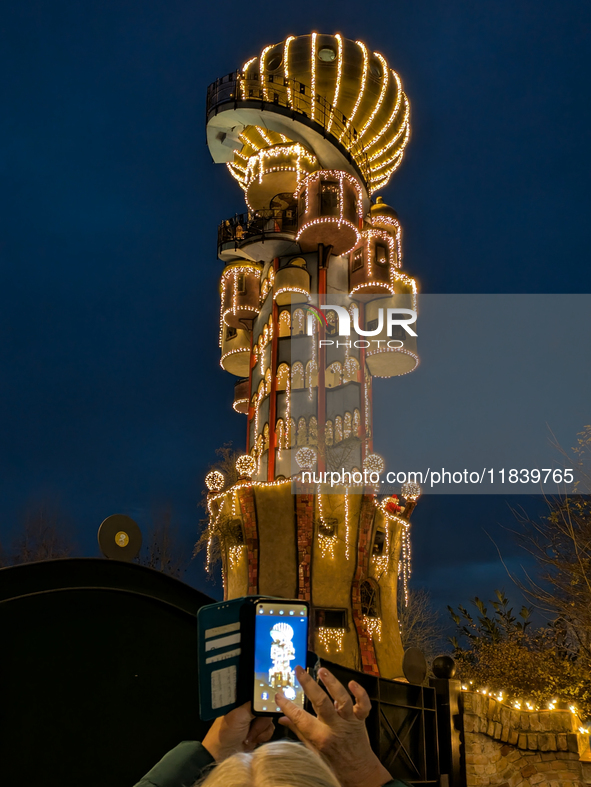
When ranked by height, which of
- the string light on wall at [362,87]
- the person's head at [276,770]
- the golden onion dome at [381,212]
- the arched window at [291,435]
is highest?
the string light on wall at [362,87]

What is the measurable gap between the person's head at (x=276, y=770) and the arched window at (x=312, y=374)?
2380 cm

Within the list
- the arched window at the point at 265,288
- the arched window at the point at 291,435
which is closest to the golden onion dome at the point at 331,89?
the arched window at the point at 265,288

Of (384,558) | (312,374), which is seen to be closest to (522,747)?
(384,558)

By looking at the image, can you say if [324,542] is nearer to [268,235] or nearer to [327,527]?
[327,527]

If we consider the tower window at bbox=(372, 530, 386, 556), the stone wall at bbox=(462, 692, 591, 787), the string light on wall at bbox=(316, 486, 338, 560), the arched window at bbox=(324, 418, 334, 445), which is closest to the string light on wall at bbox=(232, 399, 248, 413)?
the arched window at bbox=(324, 418, 334, 445)

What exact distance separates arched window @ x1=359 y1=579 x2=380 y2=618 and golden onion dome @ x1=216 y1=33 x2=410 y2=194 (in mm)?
18499

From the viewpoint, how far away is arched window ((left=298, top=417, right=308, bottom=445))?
24.6 metres

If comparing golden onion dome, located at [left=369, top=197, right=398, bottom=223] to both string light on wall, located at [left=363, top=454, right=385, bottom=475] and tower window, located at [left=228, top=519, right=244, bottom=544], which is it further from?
tower window, located at [left=228, top=519, right=244, bottom=544]

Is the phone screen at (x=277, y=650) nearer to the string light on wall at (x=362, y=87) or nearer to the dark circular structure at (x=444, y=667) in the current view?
the dark circular structure at (x=444, y=667)

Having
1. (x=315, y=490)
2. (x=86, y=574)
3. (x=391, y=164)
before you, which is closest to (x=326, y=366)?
(x=315, y=490)

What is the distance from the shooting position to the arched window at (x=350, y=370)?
26.1 m

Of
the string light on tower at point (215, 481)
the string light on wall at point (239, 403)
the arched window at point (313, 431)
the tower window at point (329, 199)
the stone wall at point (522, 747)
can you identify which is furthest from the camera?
the string light on wall at point (239, 403)

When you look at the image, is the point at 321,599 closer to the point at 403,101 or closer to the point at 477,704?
the point at 477,704

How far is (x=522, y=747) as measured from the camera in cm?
1323
